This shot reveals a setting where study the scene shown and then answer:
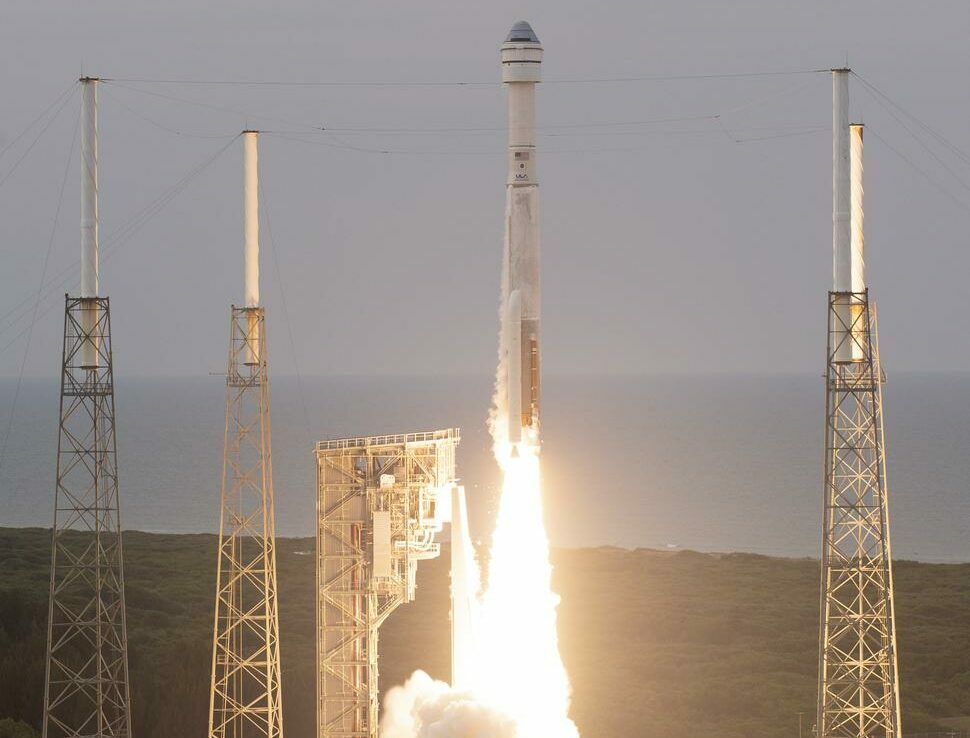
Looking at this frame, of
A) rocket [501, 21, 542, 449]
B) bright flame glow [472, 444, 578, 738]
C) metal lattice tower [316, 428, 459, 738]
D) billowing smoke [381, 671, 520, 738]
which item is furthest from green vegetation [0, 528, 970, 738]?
rocket [501, 21, 542, 449]

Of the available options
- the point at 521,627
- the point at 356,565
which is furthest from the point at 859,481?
the point at 356,565

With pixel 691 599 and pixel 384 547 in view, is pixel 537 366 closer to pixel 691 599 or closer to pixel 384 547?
pixel 384 547

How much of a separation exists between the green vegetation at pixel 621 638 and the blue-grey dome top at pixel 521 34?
74.8 ft

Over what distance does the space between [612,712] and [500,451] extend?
807 inches

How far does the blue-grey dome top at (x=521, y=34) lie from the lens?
142 ft

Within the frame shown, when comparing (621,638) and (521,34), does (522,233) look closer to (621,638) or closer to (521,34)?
(521,34)

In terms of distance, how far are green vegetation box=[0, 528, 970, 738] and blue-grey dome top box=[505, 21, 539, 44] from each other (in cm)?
2280

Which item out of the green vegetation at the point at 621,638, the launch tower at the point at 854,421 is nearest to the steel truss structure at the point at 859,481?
the launch tower at the point at 854,421

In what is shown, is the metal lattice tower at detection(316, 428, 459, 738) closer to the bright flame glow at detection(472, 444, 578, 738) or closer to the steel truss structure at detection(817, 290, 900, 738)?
the bright flame glow at detection(472, 444, 578, 738)

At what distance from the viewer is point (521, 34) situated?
Answer: 4334 centimetres

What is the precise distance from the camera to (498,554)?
47.2m

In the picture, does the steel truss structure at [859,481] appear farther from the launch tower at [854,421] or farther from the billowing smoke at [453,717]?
the billowing smoke at [453,717]

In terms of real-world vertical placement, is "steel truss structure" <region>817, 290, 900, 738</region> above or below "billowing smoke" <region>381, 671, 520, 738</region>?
above

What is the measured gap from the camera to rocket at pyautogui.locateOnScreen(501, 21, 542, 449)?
142ft
